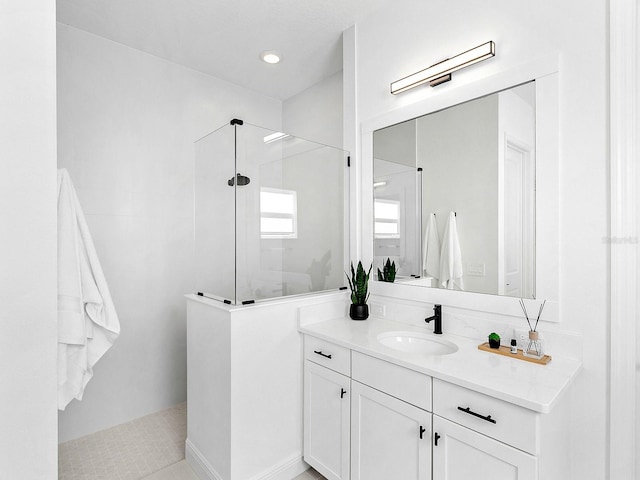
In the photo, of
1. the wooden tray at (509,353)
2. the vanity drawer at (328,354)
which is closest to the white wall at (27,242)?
the vanity drawer at (328,354)

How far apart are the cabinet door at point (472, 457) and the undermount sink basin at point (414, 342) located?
1.54ft

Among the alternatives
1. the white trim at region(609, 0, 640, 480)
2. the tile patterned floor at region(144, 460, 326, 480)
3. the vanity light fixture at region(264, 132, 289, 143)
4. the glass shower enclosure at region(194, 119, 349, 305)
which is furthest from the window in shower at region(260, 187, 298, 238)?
the white trim at region(609, 0, 640, 480)

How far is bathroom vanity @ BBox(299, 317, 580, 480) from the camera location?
3.72 feet

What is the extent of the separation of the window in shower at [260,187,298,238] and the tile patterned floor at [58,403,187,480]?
155 cm

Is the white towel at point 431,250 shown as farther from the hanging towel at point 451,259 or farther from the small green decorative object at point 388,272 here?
the small green decorative object at point 388,272

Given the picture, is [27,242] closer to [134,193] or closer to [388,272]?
[388,272]

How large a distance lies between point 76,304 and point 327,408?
1.30 meters

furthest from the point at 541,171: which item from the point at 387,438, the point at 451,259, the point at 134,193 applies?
the point at 134,193

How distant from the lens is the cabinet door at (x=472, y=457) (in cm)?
110

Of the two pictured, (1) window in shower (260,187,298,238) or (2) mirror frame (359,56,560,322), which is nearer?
(2) mirror frame (359,56,560,322)

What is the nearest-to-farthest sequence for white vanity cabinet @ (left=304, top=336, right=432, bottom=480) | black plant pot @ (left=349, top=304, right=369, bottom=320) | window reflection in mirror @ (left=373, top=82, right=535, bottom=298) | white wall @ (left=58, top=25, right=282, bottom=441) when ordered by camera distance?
white vanity cabinet @ (left=304, top=336, right=432, bottom=480)
window reflection in mirror @ (left=373, top=82, right=535, bottom=298)
black plant pot @ (left=349, top=304, right=369, bottom=320)
white wall @ (left=58, top=25, right=282, bottom=441)

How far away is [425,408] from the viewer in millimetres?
1367

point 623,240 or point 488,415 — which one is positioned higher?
point 623,240

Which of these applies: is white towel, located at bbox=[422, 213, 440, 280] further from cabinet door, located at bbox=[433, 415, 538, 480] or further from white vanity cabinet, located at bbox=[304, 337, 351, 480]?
cabinet door, located at bbox=[433, 415, 538, 480]
